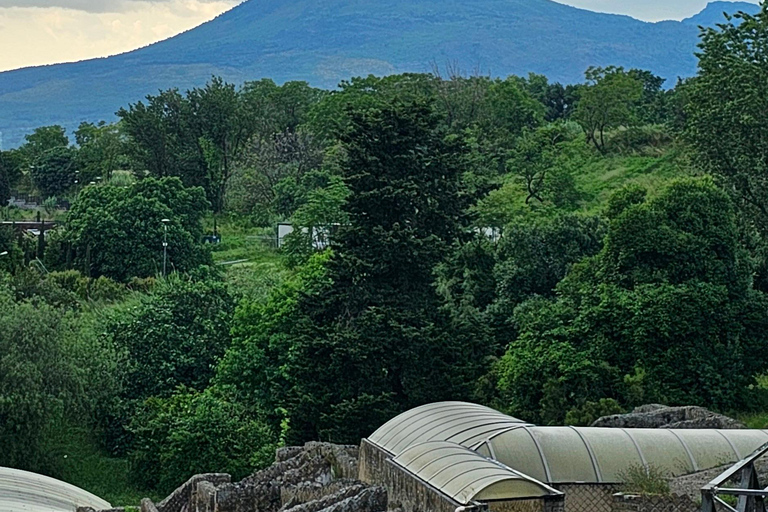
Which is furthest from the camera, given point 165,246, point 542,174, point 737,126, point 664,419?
point 165,246

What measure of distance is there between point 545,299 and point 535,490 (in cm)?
2722

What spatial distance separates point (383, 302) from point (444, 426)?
46.8 feet

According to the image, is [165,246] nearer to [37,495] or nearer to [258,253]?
[258,253]

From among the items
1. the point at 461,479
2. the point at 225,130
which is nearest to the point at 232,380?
the point at 461,479

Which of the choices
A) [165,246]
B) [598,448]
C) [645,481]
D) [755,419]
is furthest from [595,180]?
[645,481]

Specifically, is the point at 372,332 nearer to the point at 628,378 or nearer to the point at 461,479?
the point at 628,378

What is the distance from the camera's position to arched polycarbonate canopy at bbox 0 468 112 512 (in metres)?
33.0

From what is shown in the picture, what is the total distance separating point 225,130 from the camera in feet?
341

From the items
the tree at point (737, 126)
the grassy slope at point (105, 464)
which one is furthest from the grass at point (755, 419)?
the grassy slope at point (105, 464)

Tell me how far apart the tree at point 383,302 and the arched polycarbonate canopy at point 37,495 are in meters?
8.09

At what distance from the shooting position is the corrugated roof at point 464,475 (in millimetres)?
21266

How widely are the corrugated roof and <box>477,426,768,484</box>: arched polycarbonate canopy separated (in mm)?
1151

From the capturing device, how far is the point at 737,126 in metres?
47.6

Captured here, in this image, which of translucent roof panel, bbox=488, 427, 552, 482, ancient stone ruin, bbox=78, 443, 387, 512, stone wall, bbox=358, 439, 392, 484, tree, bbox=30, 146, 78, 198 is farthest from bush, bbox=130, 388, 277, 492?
tree, bbox=30, 146, 78, 198
